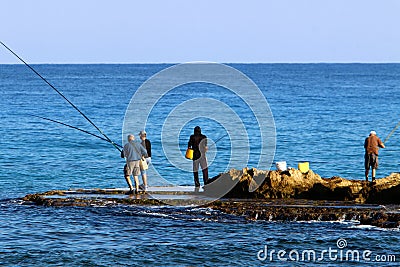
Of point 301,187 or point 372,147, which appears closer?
point 301,187

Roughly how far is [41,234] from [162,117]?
4629 cm

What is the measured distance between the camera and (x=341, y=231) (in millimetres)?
19344

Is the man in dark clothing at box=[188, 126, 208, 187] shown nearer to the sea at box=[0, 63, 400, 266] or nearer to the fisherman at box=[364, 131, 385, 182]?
the sea at box=[0, 63, 400, 266]

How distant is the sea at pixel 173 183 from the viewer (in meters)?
18.0

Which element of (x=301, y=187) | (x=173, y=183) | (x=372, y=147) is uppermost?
(x=372, y=147)

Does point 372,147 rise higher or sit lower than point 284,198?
higher

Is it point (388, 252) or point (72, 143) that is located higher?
point (72, 143)

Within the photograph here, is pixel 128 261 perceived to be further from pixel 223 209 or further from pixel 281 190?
pixel 281 190

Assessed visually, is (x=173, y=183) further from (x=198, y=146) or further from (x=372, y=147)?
(x=372, y=147)

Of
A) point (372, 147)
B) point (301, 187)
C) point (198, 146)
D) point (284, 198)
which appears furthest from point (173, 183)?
point (301, 187)

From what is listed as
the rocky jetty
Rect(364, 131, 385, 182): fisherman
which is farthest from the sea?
Rect(364, 131, 385, 182): fisherman

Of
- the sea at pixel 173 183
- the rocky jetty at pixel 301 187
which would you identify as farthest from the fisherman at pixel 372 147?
the sea at pixel 173 183

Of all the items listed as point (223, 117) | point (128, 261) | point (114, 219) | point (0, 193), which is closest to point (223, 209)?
point (114, 219)

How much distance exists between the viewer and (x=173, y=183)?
30.5m
